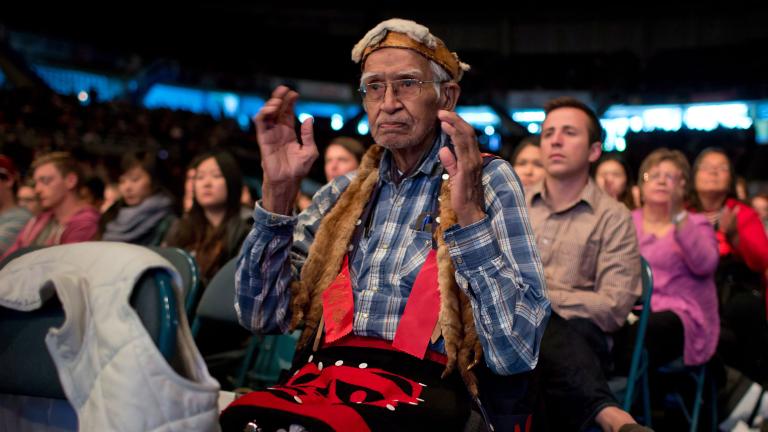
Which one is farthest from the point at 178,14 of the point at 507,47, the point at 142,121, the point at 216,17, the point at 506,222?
the point at 506,222

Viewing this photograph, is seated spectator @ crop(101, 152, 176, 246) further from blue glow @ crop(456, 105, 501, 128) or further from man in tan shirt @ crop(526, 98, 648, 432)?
blue glow @ crop(456, 105, 501, 128)

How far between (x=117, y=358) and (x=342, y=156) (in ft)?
10.2

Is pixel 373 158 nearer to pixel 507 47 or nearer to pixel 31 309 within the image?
pixel 31 309

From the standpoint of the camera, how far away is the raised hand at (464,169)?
1536 mm

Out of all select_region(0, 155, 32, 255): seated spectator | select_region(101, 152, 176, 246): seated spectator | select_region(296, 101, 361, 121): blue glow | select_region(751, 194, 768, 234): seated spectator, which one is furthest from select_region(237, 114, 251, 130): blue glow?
select_region(751, 194, 768, 234): seated spectator

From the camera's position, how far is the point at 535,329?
1589 millimetres

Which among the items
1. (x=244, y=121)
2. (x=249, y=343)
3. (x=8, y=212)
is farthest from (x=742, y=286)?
(x=244, y=121)

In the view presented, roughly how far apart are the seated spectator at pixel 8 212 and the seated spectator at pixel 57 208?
6 centimetres

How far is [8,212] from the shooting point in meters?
4.14

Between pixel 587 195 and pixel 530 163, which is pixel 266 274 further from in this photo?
pixel 530 163

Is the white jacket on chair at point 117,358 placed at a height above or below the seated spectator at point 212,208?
below

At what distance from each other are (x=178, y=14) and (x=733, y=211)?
19.5 m

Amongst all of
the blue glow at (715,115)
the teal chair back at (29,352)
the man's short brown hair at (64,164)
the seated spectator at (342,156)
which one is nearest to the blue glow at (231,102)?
the blue glow at (715,115)

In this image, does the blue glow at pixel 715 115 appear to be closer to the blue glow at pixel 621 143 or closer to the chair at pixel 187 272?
the blue glow at pixel 621 143
